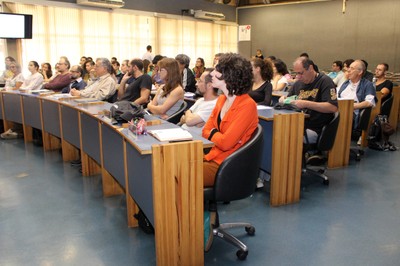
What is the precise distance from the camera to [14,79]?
22.2 ft

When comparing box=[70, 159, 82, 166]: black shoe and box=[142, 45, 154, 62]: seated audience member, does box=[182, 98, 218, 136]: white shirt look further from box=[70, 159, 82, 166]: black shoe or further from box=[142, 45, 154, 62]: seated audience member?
box=[142, 45, 154, 62]: seated audience member

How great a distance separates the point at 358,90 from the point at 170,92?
8.27 ft

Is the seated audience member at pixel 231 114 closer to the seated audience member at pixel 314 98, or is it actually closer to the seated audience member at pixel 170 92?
the seated audience member at pixel 314 98

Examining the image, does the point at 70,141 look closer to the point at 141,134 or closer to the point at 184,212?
the point at 141,134

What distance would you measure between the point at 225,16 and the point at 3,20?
8.00 meters

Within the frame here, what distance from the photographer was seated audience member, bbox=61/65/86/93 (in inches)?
223

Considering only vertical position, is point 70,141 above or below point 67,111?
below

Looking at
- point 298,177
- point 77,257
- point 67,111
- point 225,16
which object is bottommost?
point 77,257

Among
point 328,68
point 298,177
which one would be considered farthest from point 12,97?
point 328,68

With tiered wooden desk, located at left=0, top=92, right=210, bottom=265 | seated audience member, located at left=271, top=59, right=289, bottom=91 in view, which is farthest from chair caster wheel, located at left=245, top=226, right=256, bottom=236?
seated audience member, located at left=271, top=59, right=289, bottom=91

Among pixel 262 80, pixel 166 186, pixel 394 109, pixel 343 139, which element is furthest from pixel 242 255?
pixel 394 109

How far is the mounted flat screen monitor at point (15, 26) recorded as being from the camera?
805cm

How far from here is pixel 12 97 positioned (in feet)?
19.4

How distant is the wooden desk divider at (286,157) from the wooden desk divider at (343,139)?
1254mm
